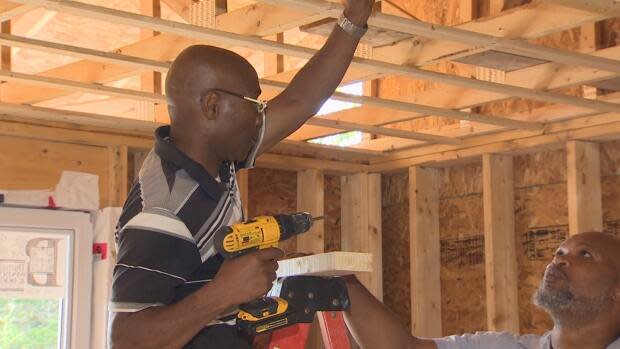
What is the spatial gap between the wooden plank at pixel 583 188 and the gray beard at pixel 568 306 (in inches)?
86.7

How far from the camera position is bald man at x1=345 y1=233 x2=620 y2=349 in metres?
3.10

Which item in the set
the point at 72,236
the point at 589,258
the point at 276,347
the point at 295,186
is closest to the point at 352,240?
the point at 295,186

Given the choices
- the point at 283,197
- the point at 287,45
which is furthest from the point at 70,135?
the point at 287,45

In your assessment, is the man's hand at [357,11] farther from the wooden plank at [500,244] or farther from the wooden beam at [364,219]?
the wooden beam at [364,219]

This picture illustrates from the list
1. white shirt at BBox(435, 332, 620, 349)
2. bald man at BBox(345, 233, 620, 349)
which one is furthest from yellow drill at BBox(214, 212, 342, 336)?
white shirt at BBox(435, 332, 620, 349)

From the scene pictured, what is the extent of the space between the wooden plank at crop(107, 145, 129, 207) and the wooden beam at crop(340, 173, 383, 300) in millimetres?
1676

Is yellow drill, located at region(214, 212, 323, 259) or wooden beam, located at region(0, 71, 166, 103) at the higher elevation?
wooden beam, located at region(0, 71, 166, 103)

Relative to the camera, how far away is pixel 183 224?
1840 millimetres

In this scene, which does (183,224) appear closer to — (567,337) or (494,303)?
(567,337)

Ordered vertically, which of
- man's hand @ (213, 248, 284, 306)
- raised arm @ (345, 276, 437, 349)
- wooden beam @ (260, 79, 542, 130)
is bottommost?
raised arm @ (345, 276, 437, 349)

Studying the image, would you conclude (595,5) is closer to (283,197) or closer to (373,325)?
(373,325)

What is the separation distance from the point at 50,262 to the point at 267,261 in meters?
3.86

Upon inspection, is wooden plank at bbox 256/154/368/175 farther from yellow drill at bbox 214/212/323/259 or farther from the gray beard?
yellow drill at bbox 214/212/323/259

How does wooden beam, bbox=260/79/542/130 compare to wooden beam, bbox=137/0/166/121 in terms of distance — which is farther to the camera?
wooden beam, bbox=137/0/166/121
